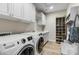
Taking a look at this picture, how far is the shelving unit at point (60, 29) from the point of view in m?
1.30

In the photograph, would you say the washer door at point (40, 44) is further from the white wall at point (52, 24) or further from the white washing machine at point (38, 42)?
the white wall at point (52, 24)

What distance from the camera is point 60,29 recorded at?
1.35m

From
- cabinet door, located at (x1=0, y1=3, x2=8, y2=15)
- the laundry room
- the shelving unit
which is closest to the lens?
cabinet door, located at (x1=0, y1=3, x2=8, y2=15)

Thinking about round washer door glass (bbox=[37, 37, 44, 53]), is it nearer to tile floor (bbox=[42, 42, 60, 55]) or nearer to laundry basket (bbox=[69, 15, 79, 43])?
tile floor (bbox=[42, 42, 60, 55])

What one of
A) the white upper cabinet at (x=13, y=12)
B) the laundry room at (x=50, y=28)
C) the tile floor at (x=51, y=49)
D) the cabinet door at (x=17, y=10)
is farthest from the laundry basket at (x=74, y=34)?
the cabinet door at (x=17, y=10)

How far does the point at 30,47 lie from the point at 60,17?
715mm

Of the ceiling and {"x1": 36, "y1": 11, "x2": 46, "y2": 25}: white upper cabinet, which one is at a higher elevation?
the ceiling

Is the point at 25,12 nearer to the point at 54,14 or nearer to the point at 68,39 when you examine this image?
the point at 54,14

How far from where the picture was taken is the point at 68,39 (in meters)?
1.26

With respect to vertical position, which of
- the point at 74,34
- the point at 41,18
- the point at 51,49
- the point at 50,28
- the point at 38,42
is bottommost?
the point at 51,49

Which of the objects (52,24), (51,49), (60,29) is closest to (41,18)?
(52,24)

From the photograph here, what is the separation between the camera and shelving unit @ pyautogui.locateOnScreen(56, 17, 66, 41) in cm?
130

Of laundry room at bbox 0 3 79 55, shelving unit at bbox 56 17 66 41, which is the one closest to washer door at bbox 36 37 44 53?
laundry room at bbox 0 3 79 55

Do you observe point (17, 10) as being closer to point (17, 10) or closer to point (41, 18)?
point (17, 10)
